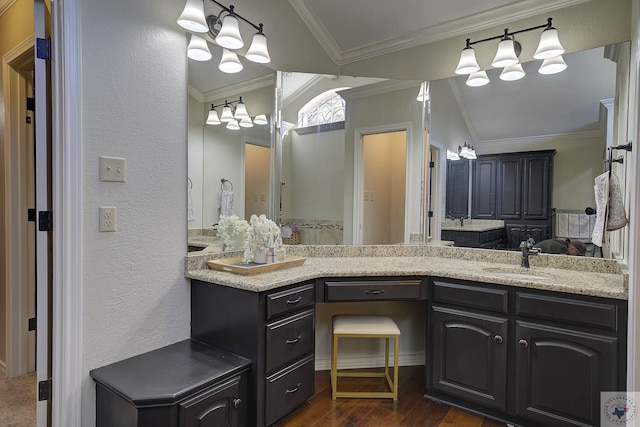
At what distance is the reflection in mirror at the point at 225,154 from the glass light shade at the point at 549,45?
1792mm

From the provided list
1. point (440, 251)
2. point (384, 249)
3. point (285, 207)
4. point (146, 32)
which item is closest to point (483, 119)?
point (440, 251)

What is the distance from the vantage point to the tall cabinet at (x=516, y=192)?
2.38 meters

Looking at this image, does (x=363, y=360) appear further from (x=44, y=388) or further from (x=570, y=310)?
(x=44, y=388)

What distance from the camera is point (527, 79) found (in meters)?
2.43

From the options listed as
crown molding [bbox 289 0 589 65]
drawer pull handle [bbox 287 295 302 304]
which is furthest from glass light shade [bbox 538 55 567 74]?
drawer pull handle [bbox 287 295 302 304]

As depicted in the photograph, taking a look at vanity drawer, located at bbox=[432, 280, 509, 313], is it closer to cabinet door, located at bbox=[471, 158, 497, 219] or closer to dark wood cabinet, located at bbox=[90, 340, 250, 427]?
cabinet door, located at bbox=[471, 158, 497, 219]

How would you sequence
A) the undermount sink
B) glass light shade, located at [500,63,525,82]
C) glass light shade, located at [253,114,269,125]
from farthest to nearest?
1. glass light shade, located at [253,114,269,125]
2. glass light shade, located at [500,63,525,82]
3. the undermount sink

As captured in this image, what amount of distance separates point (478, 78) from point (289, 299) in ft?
6.81

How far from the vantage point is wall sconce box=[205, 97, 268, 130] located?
7.41 feet

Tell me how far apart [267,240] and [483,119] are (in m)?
1.81

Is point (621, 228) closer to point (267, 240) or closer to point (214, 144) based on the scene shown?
point (267, 240)

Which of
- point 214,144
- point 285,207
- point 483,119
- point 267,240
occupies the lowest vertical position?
point 267,240

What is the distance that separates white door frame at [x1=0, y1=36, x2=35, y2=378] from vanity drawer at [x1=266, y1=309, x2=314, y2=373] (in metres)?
1.83

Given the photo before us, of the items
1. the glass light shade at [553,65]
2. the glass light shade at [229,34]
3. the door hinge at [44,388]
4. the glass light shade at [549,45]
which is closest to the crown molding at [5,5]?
the glass light shade at [229,34]
